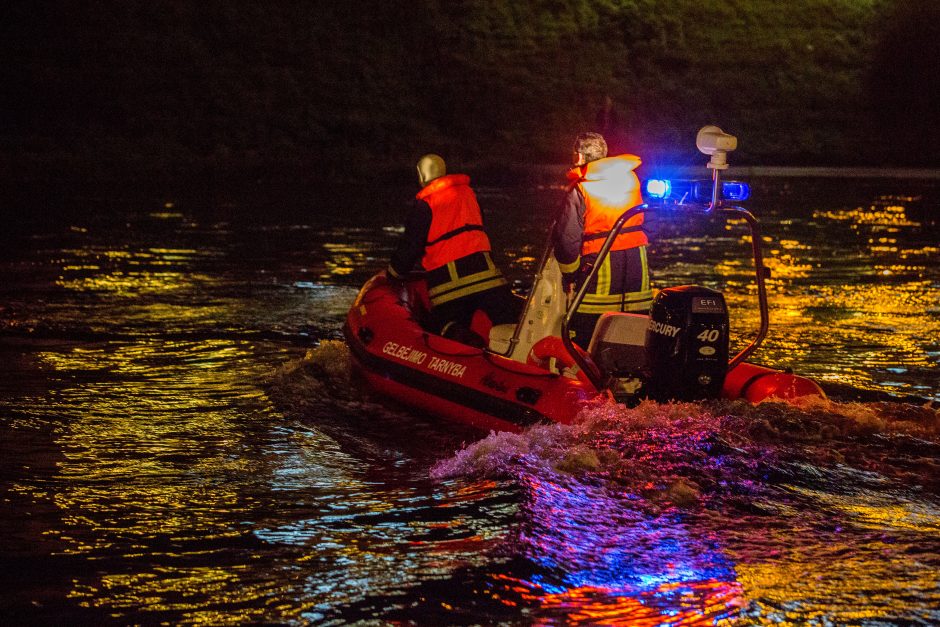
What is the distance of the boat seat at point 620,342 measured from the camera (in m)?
6.01

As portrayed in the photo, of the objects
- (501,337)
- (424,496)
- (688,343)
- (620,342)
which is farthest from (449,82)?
(424,496)

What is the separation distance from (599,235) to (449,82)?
30163 millimetres

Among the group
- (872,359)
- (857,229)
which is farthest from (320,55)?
(872,359)

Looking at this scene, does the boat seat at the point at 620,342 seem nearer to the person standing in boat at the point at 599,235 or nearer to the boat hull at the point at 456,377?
the boat hull at the point at 456,377

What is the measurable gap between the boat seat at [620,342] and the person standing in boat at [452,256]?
133 centimetres

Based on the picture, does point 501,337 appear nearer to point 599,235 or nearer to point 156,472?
point 599,235

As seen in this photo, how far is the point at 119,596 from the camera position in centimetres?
425

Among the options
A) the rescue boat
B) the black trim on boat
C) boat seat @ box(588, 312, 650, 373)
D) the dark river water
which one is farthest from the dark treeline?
boat seat @ box(588, 312, 650, 373)

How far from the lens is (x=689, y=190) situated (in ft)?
17.8

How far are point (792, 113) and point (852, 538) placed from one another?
104 ft

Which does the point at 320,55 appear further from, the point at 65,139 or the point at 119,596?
the point at 119,596

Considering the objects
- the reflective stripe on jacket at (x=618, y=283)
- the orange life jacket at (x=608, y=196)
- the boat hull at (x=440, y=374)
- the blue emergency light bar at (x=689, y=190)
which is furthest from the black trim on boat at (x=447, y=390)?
the blue emergency light bar at (x=689, y=190)

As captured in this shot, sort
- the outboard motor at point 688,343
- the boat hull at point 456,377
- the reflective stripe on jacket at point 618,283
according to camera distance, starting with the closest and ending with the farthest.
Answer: the outboard motor at point 688,343 → the boat hull at point 456,377 → the reflective stripe on jacket at point 618,283

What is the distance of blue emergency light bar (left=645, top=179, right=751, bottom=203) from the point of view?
532 centimetres
